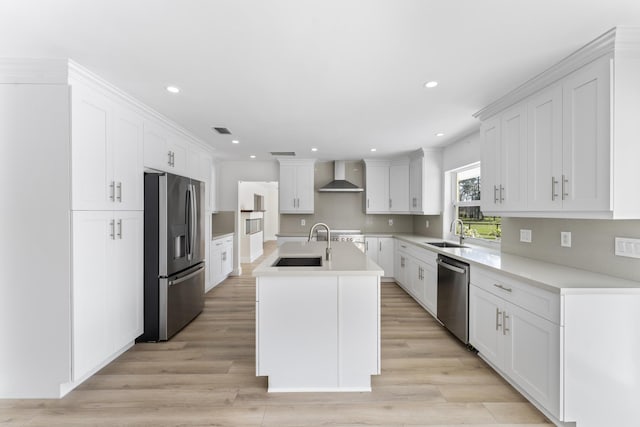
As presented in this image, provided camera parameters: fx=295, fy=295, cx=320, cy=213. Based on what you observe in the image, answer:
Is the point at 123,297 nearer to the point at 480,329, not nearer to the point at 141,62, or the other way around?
the point at 141,62

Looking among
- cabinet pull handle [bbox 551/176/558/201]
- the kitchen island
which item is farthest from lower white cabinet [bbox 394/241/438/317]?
the kitchen island

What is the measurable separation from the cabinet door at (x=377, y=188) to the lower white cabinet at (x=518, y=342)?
3102 mm

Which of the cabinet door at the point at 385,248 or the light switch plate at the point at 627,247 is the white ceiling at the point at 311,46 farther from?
the cabinet door at the point at 385,248

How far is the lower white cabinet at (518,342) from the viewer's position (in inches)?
71.4

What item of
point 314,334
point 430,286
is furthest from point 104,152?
point 430,286

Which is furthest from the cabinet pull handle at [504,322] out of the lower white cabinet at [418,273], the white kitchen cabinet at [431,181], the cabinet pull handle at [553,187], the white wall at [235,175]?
the white wall at [235,175]

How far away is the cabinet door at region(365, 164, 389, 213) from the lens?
225 inches

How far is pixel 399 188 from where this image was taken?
5629 millimetres

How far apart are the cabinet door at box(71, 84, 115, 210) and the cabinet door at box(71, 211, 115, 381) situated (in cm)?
12

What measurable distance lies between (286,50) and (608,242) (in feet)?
8.40

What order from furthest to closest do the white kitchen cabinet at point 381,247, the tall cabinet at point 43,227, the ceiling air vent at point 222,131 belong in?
the white kitchen cabinet at point 381,247, the ceiling air vent at point 222,131, the tall cabinet at point 43,227

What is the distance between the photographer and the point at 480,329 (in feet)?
8.59

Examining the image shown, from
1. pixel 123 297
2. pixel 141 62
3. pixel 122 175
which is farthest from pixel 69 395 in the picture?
pixel 141 62

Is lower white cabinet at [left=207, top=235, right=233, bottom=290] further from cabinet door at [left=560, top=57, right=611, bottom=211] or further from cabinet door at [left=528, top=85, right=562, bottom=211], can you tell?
cabinet door at [left=560, top=57, right=611, bottom=211]
